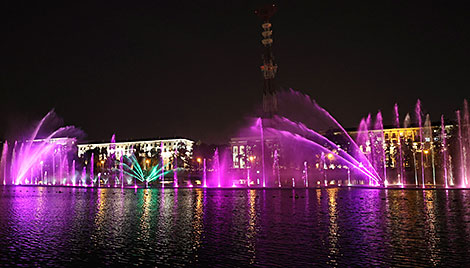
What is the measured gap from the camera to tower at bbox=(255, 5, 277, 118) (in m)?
90.4

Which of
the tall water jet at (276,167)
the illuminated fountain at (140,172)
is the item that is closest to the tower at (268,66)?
the tall water jet at (276,167)

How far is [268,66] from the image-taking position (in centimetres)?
9238

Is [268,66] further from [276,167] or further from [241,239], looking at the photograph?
[241,239]

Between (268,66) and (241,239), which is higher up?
(268,66)

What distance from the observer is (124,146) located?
177m

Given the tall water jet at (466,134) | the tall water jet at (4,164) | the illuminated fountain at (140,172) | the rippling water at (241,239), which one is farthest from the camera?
the illuminated fountain at (140,172)

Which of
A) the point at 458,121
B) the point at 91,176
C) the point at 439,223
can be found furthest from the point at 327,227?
the point at 91,176

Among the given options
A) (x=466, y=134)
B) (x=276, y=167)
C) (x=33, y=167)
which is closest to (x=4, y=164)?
(x=33, y=167)

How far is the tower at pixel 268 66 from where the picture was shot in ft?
297

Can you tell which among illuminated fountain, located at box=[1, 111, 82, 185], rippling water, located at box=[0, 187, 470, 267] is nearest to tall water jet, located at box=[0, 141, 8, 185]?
illuminated fountain, located at box=[1, 111, 82, 185]

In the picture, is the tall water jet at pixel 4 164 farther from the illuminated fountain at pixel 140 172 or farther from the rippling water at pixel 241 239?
the rippling water at pixel 241 239

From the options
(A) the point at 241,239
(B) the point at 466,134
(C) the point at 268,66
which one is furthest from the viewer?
(C) the point at 268,66

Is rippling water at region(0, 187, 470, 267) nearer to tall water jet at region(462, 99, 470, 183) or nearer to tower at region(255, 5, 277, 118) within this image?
tall water jet at region(462, 99, 470, 183)

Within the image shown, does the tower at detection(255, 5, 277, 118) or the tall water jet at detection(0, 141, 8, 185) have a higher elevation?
the tower at detection(255, 5, 277, 118)
